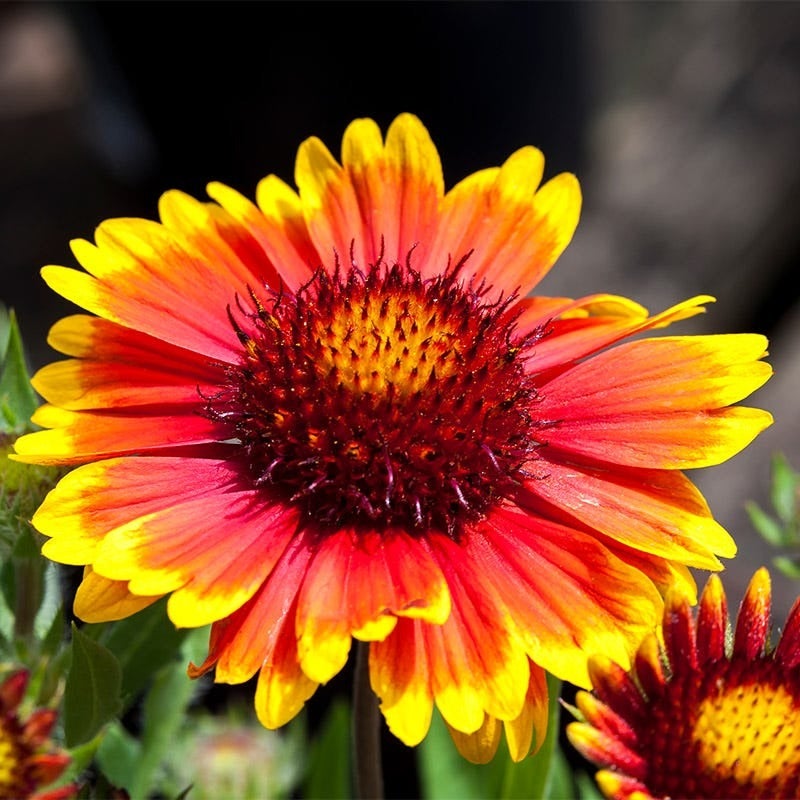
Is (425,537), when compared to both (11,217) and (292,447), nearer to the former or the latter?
(292,447)

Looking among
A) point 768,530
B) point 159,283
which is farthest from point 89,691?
point 768,530

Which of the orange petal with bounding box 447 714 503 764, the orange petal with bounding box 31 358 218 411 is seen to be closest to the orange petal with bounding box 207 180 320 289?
the orange petal with bounding box 31 358 218 411

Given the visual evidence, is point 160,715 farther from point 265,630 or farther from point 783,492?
point 783,492

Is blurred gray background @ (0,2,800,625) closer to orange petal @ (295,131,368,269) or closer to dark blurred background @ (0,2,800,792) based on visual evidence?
dark blurred background @ (0,2,800,792)

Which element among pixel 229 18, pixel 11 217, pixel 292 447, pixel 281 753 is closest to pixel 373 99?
pixel 229 18

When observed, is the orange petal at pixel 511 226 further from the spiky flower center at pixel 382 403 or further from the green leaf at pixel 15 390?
the green leaf at pixel 15 390

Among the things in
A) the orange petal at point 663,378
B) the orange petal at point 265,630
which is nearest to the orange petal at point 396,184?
the orange petal at point 663,378
